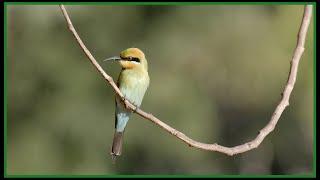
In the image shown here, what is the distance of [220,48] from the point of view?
8289mm

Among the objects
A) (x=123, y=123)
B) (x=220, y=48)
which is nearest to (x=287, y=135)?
(x=220, y=48)

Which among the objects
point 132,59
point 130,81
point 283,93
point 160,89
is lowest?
point 160,89

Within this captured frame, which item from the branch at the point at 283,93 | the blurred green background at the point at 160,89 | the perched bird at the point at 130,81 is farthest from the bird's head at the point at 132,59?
the blurred green background at the point at 160,89

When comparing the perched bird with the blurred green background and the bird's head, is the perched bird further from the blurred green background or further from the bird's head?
the blurred green background

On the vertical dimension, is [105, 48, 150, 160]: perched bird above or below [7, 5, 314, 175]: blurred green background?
above

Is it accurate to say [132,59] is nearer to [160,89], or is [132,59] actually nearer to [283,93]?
[283,93]

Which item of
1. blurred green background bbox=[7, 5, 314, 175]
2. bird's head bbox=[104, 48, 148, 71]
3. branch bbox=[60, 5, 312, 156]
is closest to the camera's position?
branch bbox=[60, 5, 312, 156]

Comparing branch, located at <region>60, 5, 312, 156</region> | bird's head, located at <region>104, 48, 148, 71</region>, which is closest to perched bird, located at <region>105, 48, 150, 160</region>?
bird's head, located at <region>104, 48, 148, 71</region>

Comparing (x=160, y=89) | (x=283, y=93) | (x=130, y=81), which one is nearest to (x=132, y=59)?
(x=130, y=81)

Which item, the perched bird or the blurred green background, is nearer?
the perched bird

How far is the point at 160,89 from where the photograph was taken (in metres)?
7.43

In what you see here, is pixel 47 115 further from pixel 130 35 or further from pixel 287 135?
pixel 287 135

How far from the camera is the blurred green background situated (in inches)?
281

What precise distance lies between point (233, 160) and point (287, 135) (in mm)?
1070
